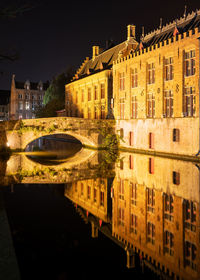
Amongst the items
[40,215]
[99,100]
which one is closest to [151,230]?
[40,215]

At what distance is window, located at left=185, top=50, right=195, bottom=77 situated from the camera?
21781mm

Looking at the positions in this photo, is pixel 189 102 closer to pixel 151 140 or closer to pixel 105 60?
pixel 151 140

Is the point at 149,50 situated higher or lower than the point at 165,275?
higher

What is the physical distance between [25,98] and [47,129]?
57.6 meters

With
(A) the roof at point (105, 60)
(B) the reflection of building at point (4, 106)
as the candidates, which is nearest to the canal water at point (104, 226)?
(A) the roof at point (105, 60)

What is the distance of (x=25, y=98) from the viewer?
8138 cm

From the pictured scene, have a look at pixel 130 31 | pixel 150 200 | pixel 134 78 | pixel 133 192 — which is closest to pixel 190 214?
pixel 150 200

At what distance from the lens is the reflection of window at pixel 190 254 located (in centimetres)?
553

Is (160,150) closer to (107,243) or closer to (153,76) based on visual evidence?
(153,76)

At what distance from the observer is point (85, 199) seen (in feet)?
35.0

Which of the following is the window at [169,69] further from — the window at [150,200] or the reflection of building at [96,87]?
the window at [150,200]

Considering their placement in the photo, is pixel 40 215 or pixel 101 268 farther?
pixel 40 215

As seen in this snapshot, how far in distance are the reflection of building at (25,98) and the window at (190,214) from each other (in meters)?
73.6

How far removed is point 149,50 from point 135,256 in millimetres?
23257
